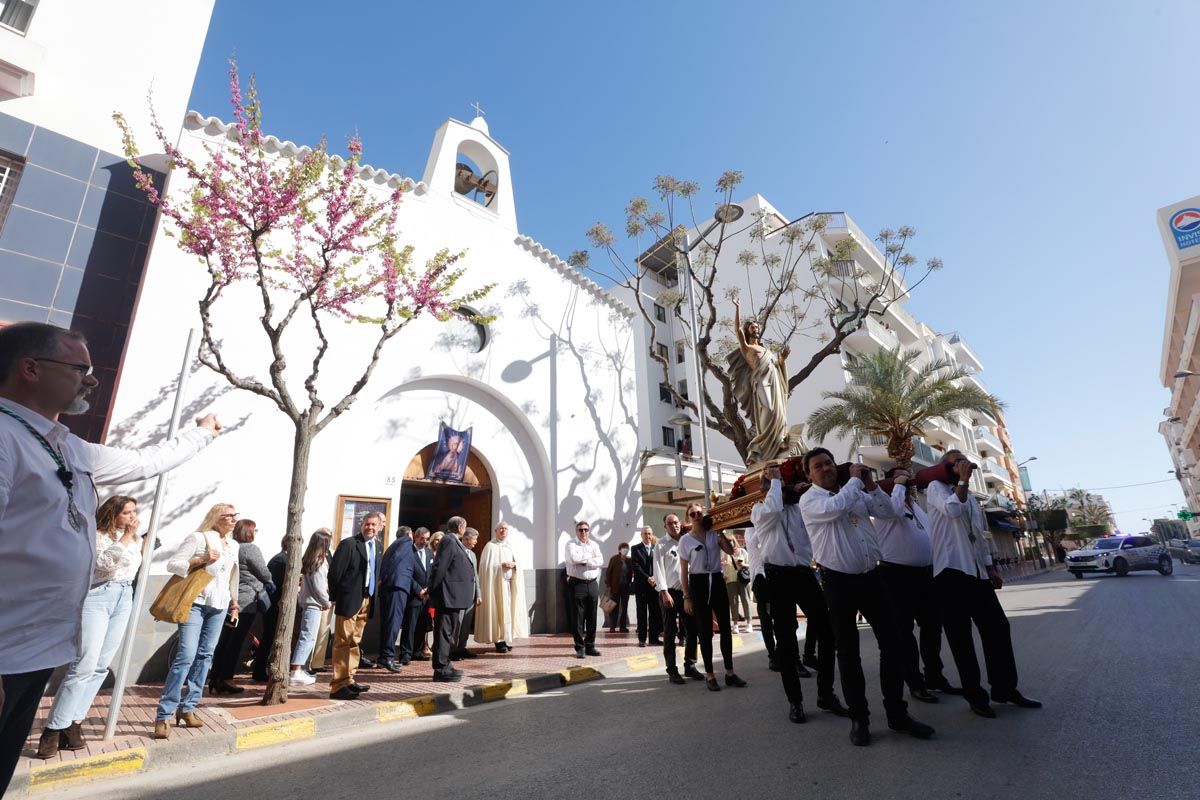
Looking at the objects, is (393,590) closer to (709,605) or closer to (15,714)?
(709,605)

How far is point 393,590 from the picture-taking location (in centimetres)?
734

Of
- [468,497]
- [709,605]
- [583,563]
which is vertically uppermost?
[468,497]

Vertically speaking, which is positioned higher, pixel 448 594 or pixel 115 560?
pixel 115 560

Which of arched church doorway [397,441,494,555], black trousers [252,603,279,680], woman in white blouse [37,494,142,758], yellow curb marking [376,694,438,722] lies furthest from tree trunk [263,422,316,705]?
arched church doorway [397,441,494,555]

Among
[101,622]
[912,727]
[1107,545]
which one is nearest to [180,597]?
[101,622]

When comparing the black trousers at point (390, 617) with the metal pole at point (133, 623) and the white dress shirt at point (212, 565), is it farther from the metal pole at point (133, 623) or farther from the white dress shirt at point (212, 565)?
the metal pole at point (133, 623)

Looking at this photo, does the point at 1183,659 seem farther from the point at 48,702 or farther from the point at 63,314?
the point at 63,314

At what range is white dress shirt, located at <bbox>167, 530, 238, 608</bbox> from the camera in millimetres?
4895

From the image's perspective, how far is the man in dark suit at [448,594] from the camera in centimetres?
672

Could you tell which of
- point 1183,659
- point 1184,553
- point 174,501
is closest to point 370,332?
point 174,501

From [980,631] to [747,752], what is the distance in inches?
86.7

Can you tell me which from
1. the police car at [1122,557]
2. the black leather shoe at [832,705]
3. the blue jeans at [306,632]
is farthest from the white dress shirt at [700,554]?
the police car at [1122,557]

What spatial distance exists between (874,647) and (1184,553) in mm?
41308

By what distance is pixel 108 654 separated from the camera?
190 inches
